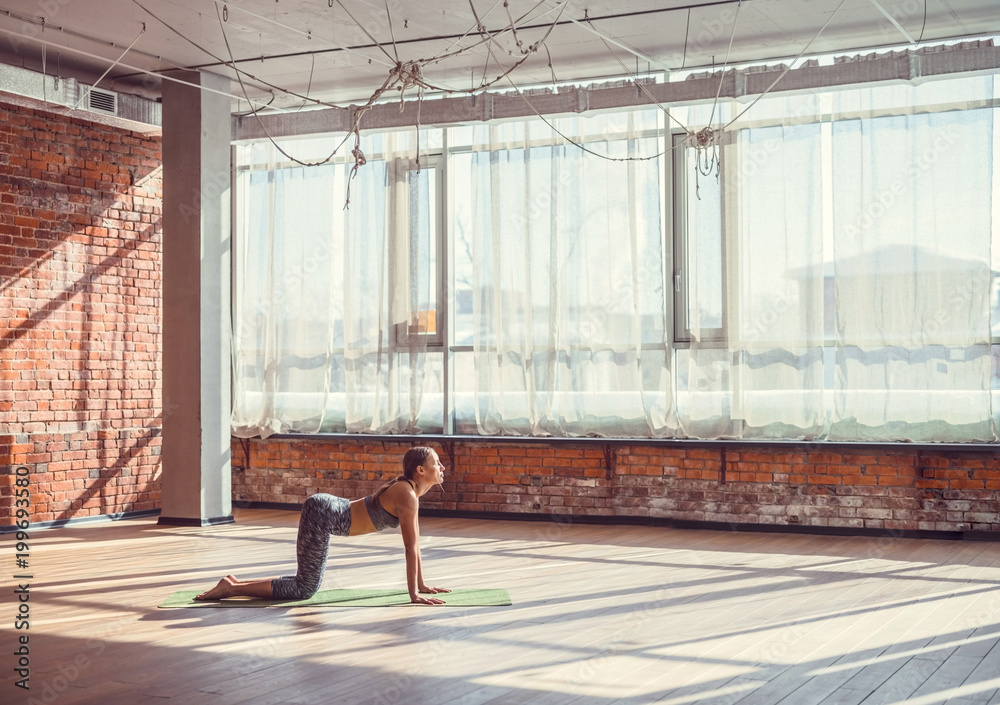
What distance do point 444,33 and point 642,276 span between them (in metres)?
2.43

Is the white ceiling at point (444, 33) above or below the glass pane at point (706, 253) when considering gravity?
above

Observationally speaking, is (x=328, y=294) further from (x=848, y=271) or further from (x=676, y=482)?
(x=848, y=271)

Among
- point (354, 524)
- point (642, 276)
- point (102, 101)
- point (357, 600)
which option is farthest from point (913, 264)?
point (102, 101)

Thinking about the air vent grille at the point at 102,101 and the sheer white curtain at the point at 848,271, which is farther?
the air vent grille at the point at 102,101

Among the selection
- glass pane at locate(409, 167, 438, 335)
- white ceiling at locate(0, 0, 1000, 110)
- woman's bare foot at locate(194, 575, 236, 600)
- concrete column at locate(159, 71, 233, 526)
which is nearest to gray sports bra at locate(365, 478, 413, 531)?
woman's bare foot at locate(194, 575, 236, 600)

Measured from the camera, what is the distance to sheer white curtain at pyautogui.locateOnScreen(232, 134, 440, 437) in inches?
380

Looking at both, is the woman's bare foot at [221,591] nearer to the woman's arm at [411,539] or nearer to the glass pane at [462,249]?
the woman's arm at [411,539]

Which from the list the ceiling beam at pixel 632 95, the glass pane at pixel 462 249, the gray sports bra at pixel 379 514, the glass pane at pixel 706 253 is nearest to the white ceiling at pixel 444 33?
the ceiling beam at pixel 632 95

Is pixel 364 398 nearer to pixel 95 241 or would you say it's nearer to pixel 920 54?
pixel 95 241

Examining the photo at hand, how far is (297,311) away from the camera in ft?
33.0

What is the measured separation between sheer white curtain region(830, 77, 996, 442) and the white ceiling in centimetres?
66

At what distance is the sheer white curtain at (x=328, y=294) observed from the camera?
9.66 meters

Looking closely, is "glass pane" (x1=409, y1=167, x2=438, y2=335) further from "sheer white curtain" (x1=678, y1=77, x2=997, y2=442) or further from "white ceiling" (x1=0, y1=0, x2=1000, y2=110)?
"sheer white curtain" (x1=678, y1=77, x2=997, y2=442)

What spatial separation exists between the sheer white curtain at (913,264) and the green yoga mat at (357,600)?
357 cm
